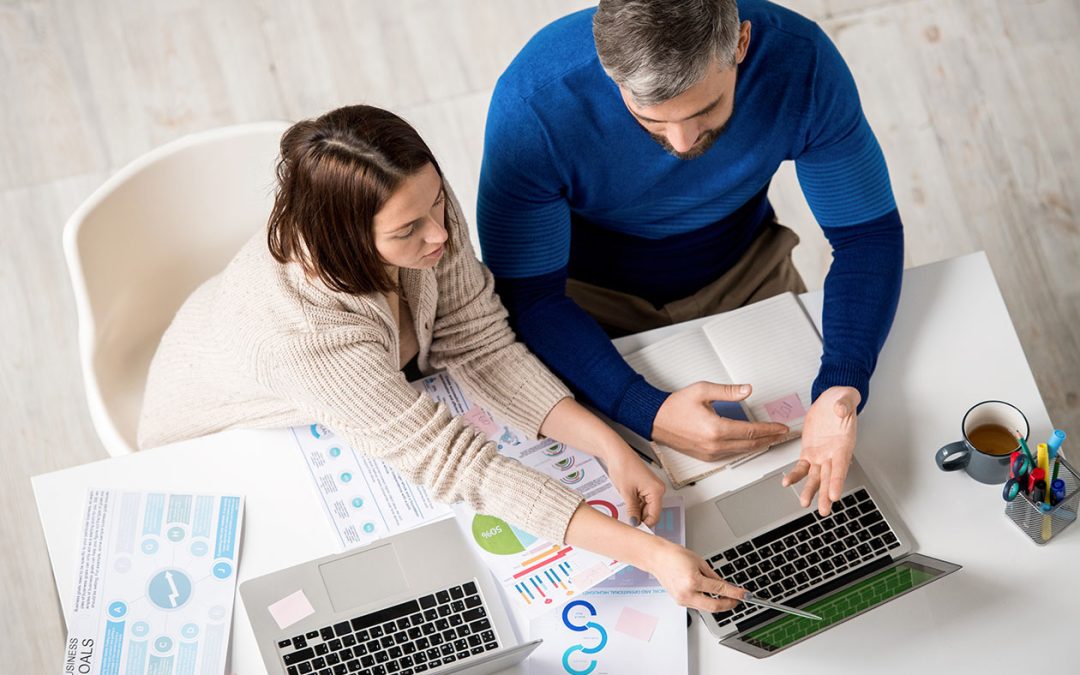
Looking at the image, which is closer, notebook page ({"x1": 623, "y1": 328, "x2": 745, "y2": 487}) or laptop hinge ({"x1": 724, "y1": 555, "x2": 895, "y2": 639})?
laptop hinge ({"x1": 724, "y1": 555, "x2": 895, "y2": 639})

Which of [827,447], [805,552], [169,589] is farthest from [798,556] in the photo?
[169,589]

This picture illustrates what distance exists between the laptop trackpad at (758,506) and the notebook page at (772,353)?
103mm

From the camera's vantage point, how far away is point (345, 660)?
1297 millimetres

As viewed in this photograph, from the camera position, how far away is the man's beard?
134 cm

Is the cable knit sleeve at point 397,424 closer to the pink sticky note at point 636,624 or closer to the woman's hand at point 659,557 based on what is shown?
the woman's hand at point 659,557

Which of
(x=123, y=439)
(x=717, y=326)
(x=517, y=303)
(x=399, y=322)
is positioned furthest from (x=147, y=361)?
(x=717, y=326)

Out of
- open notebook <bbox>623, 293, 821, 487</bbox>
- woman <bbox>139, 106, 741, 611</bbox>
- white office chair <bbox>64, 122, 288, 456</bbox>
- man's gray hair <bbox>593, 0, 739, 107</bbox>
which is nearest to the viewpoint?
man's gray hair <bbox>593, 0, 739, 107</bbox>

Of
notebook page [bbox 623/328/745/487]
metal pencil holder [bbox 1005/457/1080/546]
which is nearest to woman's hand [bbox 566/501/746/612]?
notebook page [bbox 623/328/745/487]

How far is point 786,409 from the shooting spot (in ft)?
4.77

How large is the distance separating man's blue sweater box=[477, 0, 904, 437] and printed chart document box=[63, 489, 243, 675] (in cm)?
53

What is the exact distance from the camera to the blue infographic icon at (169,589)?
134 cm

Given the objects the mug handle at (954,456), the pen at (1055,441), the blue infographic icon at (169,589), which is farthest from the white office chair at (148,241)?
the pen at (1055,441)

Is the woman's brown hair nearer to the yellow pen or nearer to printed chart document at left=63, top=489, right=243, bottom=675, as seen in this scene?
printed chart document at left=63, top=489, right=243, bottom=675

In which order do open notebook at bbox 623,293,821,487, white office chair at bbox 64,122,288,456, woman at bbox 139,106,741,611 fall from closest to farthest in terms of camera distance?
woman at bbox 139,106,741,611
open notebook at bbox 623,293,821,487
white office chair at bbox 64,122,288,456
